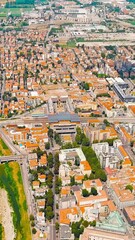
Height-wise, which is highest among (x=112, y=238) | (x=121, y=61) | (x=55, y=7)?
(x=55, y=7)

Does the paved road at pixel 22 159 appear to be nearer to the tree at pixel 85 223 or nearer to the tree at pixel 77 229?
the tree at pixel 77 229

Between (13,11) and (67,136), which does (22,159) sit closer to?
(67,136)

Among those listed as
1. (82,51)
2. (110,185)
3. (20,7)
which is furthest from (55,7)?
(110,185)

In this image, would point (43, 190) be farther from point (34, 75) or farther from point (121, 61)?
point (121, 61)

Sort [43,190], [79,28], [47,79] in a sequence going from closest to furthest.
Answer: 1. [43,190]
2. [47,79]
3. [79,28]

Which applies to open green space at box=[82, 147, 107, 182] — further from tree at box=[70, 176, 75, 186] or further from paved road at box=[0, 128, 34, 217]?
paved road at box=[0, 128, 34, 217]
